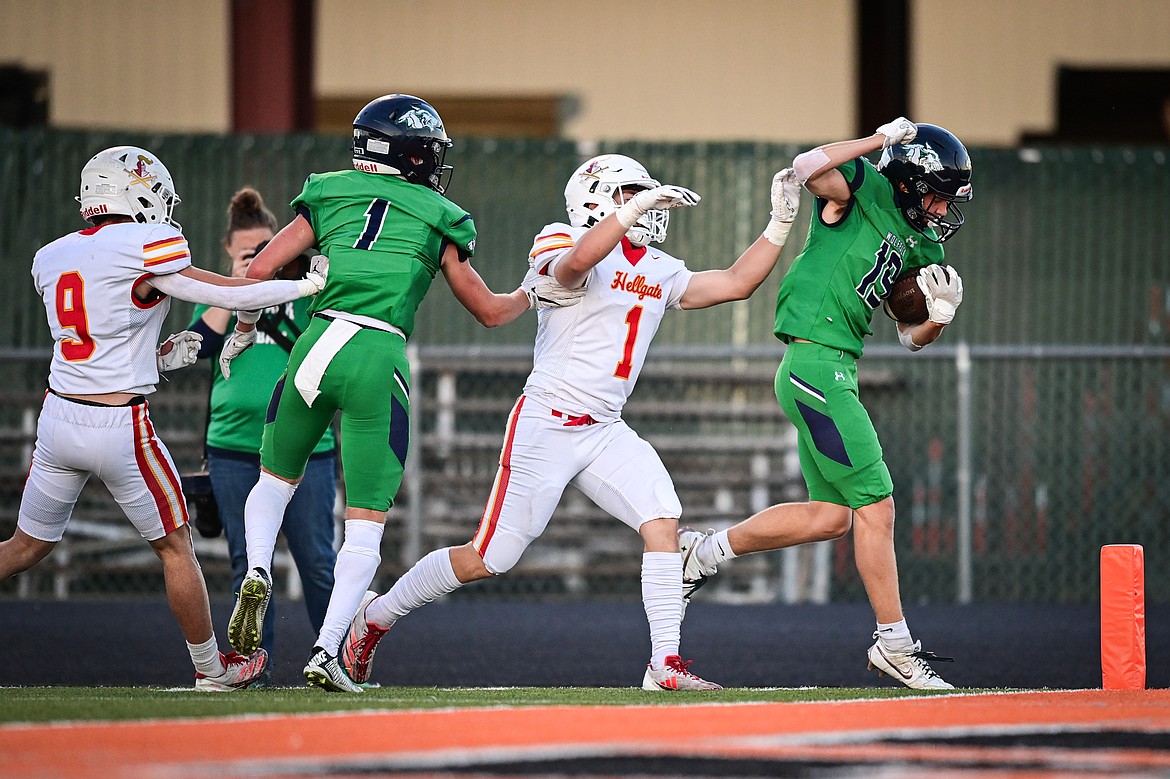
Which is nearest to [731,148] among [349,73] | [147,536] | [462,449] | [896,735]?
[462,449]

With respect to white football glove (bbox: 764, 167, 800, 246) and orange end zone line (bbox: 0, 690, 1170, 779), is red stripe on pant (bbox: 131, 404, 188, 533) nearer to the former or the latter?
orange end zone line (bbox: 0, 690, 1170, 779)

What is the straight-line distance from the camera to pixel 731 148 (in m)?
12.7

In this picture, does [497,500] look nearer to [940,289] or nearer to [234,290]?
[234,290]

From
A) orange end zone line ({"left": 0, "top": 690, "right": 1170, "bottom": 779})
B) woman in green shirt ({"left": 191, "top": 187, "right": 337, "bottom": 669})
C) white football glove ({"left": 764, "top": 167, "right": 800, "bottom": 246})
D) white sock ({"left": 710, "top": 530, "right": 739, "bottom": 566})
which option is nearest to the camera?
orange end zone line ({"left": 0, "top": 690, "right": 1170, "bottom": 779})

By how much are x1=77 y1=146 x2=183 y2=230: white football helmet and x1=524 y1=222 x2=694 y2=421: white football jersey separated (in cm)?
154

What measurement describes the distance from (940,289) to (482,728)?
9.76 ft

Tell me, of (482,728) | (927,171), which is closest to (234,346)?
(482,728)

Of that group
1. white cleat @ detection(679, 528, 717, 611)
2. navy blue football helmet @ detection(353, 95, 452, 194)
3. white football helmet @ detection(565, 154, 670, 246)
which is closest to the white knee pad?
white cleat @ detection(679, 528, 717, 611)

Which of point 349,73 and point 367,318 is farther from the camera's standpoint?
point 349,73

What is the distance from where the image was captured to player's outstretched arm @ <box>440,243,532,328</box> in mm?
6113

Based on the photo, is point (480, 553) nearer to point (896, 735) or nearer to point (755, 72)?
point (896, 735)

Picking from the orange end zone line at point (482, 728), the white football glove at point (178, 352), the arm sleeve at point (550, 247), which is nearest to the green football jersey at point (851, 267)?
the arm sleeve at point (550, 247)

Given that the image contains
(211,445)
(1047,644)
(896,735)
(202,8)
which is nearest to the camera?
(896,735)

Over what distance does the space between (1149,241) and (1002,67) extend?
4.13 meters
